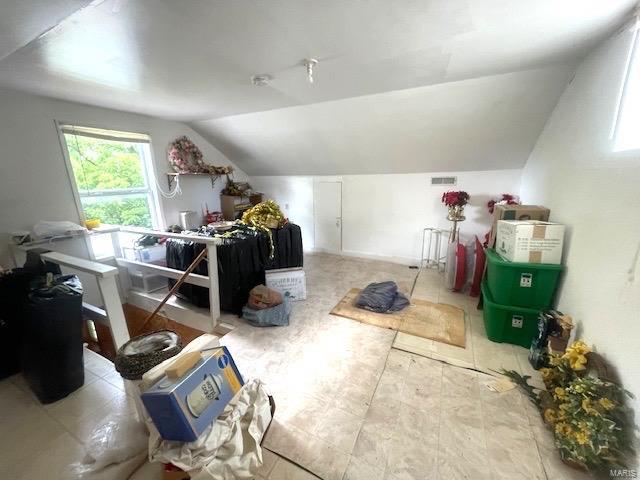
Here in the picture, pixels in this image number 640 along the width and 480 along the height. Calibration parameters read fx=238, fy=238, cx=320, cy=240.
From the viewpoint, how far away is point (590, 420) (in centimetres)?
110

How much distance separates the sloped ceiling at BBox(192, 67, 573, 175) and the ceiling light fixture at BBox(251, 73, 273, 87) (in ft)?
2.78

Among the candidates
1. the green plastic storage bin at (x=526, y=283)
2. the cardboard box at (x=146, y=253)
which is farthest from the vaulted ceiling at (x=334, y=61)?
the cardboard box at (x=146, y=253)

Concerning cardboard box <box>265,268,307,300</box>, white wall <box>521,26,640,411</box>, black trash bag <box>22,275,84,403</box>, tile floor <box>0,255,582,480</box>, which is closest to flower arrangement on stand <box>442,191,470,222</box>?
white wall <box>521,26,640,411</box>

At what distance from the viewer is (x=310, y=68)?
1.79 meters

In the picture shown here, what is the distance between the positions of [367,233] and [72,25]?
12.6 feet

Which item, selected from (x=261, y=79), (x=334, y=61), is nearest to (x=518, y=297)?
(x=334, y=61)

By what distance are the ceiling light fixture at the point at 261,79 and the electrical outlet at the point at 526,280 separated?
8.71ft

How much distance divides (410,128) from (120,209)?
390cm

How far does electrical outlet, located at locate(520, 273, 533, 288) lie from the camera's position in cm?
188

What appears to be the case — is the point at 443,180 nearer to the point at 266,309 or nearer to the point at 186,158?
the point at 266,309

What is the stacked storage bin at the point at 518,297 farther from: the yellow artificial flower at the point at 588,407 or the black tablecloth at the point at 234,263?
the black tablecloth at the point at 234,263

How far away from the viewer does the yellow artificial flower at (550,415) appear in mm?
1290

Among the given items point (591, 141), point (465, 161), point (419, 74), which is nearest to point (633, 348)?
point (591, 141)

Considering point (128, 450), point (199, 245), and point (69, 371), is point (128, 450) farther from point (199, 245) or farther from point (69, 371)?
point (199, 245)
